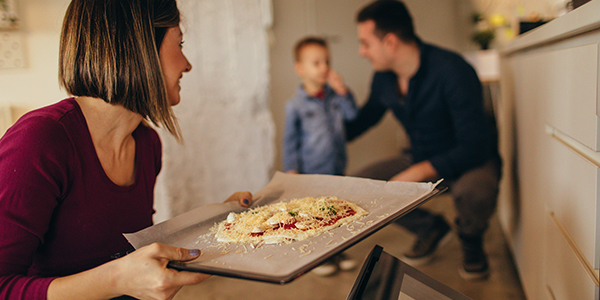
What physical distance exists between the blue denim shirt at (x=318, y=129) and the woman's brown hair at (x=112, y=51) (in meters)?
1.46

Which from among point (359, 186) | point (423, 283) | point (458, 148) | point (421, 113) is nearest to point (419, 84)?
point (421, 113)

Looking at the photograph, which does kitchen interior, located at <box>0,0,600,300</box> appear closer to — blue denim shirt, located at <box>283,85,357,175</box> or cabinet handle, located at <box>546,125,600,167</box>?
cabinet handle, located at <box>546,125,600,167</box>

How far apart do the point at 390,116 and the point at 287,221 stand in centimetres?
288

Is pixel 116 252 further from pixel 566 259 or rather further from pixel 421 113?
pixel 421 113

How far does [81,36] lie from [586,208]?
106cm

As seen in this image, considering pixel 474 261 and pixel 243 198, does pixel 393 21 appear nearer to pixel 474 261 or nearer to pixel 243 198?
pixel 474 261

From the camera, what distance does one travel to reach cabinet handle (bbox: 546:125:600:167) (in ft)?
2.54

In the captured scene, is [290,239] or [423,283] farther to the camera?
[423,283]

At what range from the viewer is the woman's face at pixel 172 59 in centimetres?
99

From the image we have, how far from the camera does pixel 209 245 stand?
0.84m

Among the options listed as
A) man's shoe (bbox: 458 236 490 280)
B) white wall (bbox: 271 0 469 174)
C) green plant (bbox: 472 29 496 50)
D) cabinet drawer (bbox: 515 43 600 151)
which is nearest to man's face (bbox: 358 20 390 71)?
cabinet drawer (bbox: 515 43 600 151)

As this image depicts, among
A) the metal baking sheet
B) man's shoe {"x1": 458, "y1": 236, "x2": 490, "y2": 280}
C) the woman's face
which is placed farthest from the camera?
man's shoe {"x1": 458, "y1": 236, "x2": 490, "y2": 280}

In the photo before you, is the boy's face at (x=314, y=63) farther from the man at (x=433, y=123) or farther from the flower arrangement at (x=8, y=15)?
the flower arrangement at (x=8, y=15)

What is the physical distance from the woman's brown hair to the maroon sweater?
0.08 m
